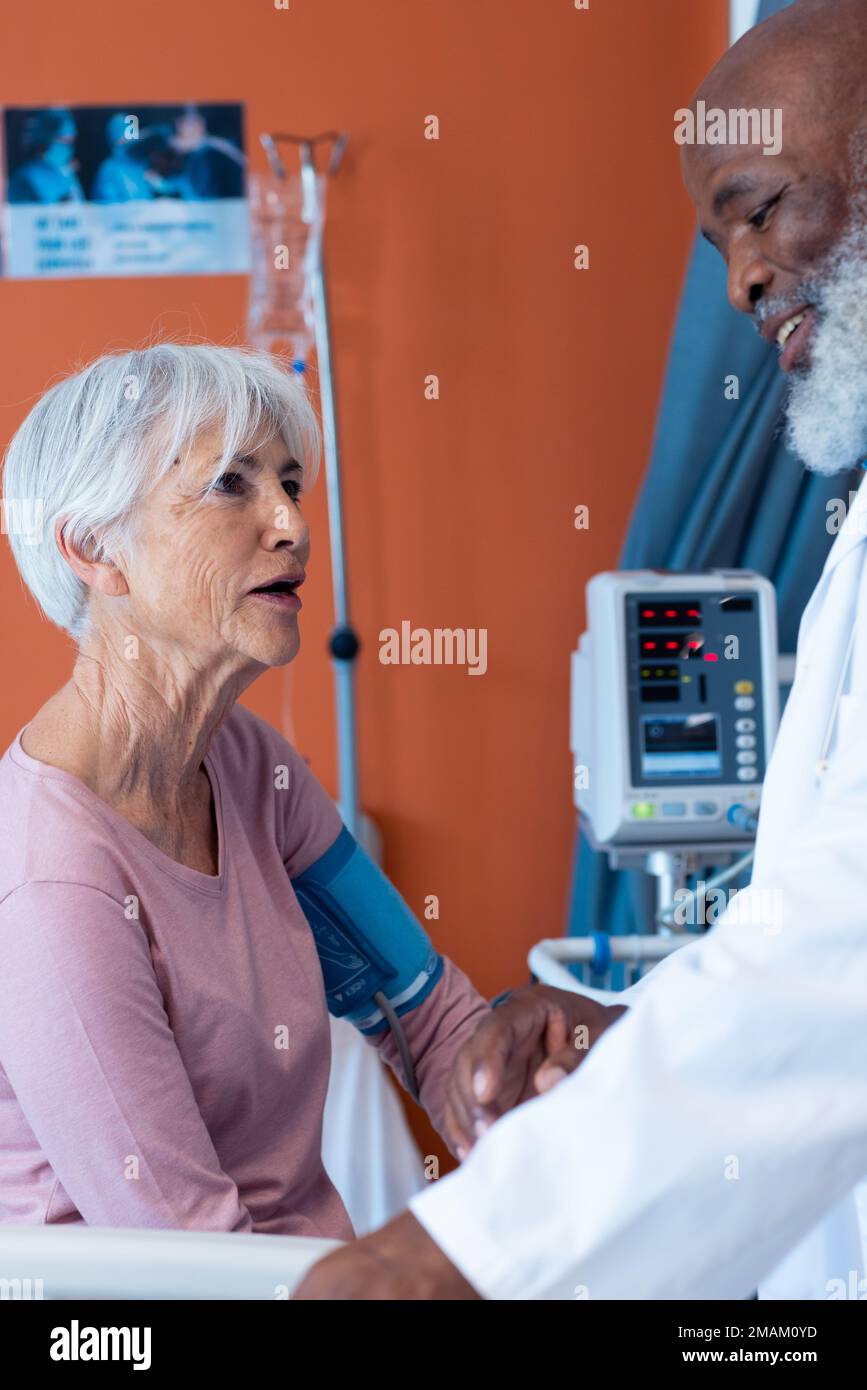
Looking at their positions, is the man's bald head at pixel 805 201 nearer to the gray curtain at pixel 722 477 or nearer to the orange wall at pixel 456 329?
the gray curtain at pixel 722 477

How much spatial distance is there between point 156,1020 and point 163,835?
0.21 m

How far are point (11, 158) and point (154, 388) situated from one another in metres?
1.67

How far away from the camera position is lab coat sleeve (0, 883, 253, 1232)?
42.9 inches

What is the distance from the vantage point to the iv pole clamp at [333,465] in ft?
8.38

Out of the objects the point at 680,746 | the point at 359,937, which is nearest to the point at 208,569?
the point at 359,937

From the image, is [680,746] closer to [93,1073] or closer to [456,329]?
[456,329]

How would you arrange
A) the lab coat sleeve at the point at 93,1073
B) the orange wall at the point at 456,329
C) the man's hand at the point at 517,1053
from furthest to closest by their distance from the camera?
the orange wall at the point at 456,329, the man's hand at the point at 517,1053, the lab coat sleeve at the point at 93,1073

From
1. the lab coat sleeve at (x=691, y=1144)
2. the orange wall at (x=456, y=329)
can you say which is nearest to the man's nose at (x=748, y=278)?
the lab coat sleeve at (x=691, y=1144)

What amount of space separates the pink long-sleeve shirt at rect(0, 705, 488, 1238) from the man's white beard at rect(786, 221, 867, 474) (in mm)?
713

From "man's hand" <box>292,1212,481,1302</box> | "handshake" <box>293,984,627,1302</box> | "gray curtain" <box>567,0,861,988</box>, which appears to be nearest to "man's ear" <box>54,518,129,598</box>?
"handshake" <box>293,984,627,1302</box>

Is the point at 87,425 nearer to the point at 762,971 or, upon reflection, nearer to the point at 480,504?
the point at 762,971

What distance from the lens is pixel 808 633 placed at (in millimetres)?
1359

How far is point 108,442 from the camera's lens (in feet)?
4.33
